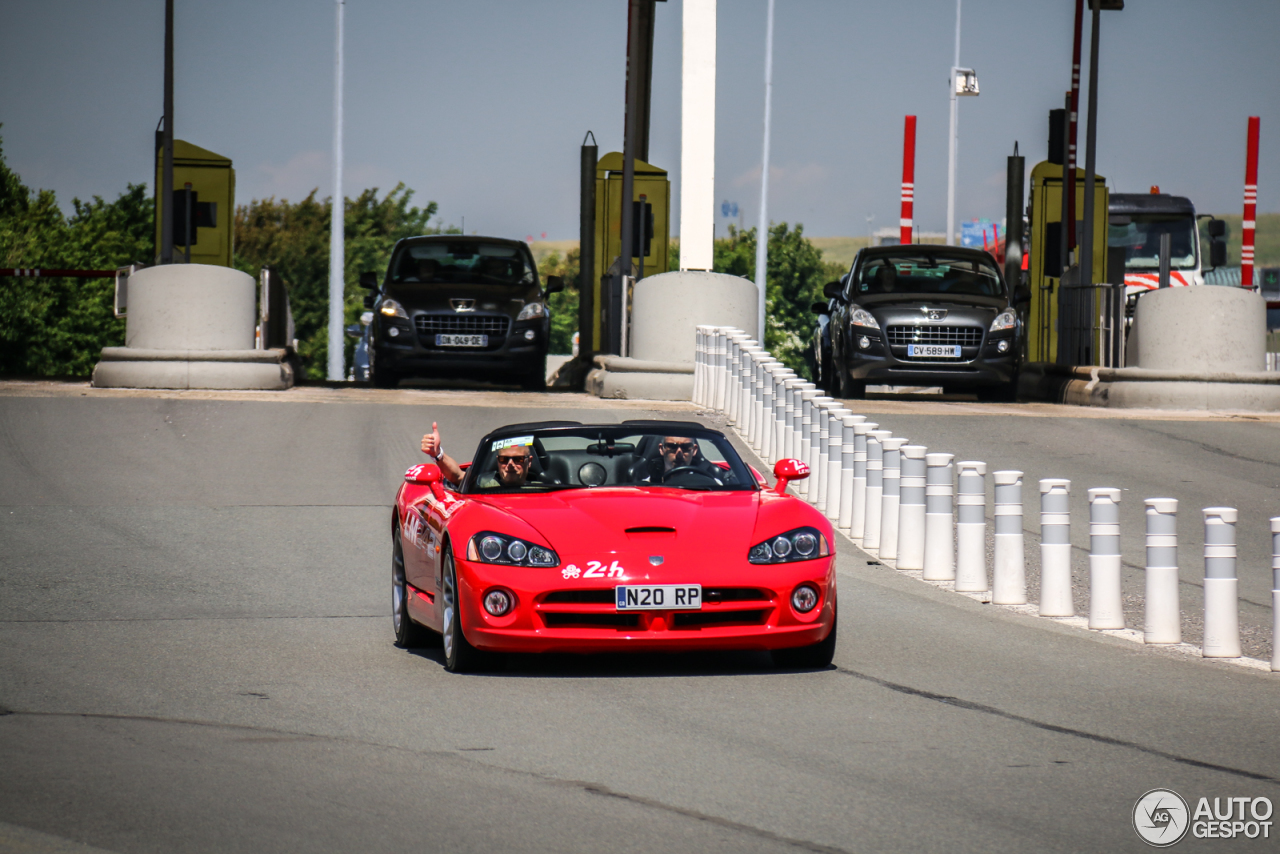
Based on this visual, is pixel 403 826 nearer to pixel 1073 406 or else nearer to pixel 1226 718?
pixel 1226 718

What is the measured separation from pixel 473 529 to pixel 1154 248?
2929cm

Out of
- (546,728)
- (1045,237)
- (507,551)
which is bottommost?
(546,728)

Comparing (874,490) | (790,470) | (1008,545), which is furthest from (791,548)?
(874,490)

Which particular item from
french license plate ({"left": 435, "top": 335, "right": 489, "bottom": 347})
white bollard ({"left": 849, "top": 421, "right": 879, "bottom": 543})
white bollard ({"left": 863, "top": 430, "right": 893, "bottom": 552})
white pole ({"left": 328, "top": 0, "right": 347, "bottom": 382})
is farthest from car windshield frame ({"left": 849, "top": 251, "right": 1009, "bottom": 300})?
white pole ({"left": 328, "top": 0, "right": 347, "bottom": 382})

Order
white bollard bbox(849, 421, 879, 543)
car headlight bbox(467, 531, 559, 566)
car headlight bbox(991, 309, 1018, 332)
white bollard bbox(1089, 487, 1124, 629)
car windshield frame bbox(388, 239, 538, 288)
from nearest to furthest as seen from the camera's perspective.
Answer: car headlight bbox(467, 531, 559, 566) < white bollard bbox(1089, 487, 1124, 629) < white bollard bbox(849, 421, 879, 543) < car headlight bbox(991, 309, 1018, 332) < car windshield frame bbox(388, 239, 538, 288)

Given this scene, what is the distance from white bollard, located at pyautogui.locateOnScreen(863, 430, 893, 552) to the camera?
44.7ft

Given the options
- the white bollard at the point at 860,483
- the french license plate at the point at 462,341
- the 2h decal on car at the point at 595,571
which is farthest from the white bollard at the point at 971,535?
the french license plate at the point at 462,341

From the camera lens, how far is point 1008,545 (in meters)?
11.0

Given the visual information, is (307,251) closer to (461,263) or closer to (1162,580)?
(461,263)

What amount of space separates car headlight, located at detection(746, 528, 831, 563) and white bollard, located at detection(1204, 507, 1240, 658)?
1.90m

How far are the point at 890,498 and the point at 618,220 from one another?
19400mm

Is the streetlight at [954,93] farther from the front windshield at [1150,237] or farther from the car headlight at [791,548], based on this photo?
the car headlight at [791,548]

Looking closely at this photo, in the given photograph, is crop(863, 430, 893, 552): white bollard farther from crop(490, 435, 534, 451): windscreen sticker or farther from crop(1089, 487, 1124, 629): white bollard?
crop(490, 435, 534, 451): windscreen sticker

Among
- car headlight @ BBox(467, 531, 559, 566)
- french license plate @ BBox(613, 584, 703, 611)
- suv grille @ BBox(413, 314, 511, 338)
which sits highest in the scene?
suv grille @ BBox(413, 314, 511, 338)
